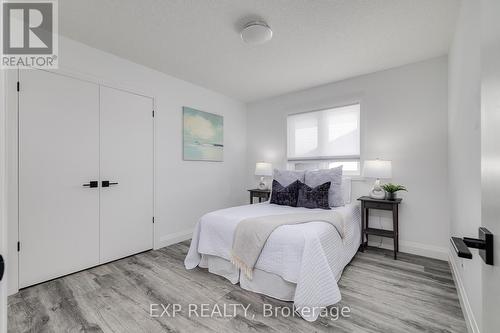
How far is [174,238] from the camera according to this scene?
349cm

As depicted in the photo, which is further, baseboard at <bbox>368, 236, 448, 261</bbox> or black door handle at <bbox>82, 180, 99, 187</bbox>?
baseboard at <bbox>368, 236, 448, 261</bbox>

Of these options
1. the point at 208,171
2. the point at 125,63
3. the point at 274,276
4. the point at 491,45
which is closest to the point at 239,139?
the point at 208,171

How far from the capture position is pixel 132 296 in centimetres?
204

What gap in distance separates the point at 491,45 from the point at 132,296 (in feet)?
8.87

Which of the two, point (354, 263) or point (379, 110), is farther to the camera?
point (379, 110)

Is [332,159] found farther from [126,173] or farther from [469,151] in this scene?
[126,173]

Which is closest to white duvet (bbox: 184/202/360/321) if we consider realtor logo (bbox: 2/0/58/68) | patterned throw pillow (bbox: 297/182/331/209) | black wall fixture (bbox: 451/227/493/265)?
patterned throw pillow (bbox: 297/182/331/209)

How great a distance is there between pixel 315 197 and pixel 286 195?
42cm

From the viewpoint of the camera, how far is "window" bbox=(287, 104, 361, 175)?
353 centimetres

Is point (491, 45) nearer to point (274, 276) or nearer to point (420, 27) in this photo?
point (274, 276)

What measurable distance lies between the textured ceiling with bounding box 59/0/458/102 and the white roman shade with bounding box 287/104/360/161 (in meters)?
0.66

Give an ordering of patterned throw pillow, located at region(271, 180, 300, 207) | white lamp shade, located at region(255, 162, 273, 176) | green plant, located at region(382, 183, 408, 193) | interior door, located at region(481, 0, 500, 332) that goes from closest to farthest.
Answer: interior door, located at region(481, 0, 500, 332), green plant, located at region(382, 183, 408, 193), patterned throw pillow, located at region(271, 180, 300, 207), white lamp shade, located at region(255, 162, 273, 176)

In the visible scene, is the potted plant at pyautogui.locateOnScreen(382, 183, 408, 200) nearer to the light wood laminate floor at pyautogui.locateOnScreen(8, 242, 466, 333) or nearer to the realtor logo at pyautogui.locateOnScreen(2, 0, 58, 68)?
the light wood laminate floor at pyautogui.locateOnScreen(8, 242, 466, 333)

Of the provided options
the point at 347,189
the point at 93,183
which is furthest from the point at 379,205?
the point at 93,183
